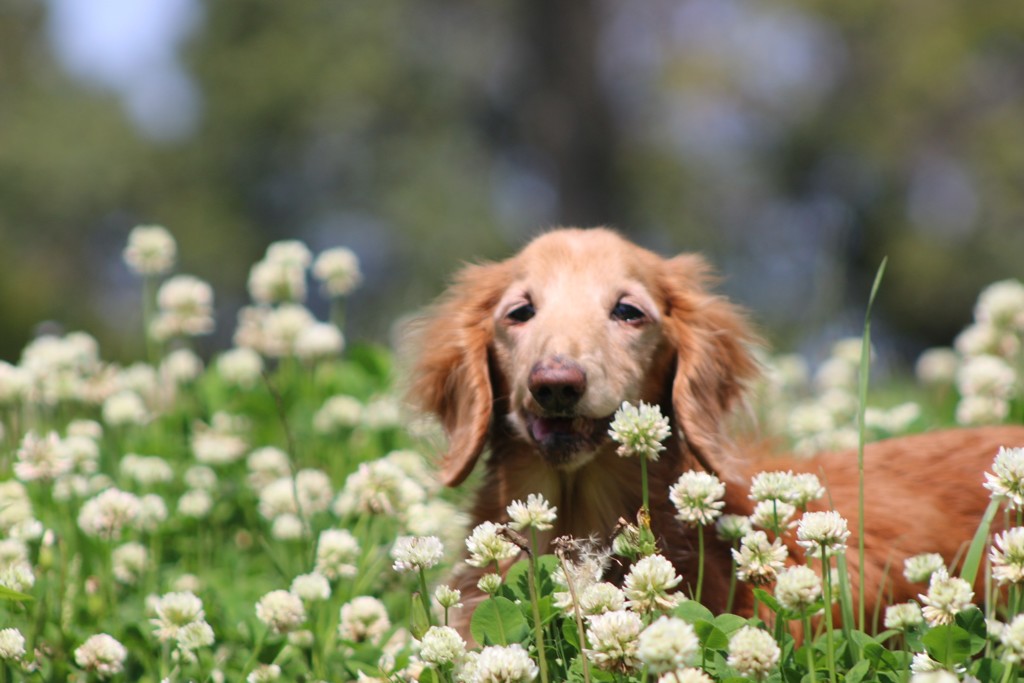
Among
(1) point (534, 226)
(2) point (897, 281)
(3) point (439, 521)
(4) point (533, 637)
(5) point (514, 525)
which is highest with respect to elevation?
(2) point (897, 281)

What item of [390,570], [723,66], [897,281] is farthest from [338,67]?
[390,570]

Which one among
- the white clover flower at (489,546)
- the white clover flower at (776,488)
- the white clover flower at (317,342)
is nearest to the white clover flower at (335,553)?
the white clover flower at (489,546)

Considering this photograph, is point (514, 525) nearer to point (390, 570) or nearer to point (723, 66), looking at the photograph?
point (390, 570)

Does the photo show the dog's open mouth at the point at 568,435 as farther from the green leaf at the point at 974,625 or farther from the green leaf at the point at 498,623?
the green leaf at the point at 974,625

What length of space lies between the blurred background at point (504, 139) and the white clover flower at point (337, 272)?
35.6 feet

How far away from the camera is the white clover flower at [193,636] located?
276 centimetres

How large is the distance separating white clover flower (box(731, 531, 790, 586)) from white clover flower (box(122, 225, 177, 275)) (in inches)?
128

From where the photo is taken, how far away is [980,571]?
→ 3711mm

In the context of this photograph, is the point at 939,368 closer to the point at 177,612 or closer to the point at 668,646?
the point at 177,612

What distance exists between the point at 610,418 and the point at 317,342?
234cm

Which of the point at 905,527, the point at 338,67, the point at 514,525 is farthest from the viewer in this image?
the point at 338,67

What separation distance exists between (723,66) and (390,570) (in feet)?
73.5

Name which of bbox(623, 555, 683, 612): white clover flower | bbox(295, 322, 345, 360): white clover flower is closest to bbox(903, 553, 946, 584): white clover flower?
A: bbox(623, 555, 683, 612): white clover flower

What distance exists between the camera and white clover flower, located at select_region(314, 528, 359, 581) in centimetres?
329
